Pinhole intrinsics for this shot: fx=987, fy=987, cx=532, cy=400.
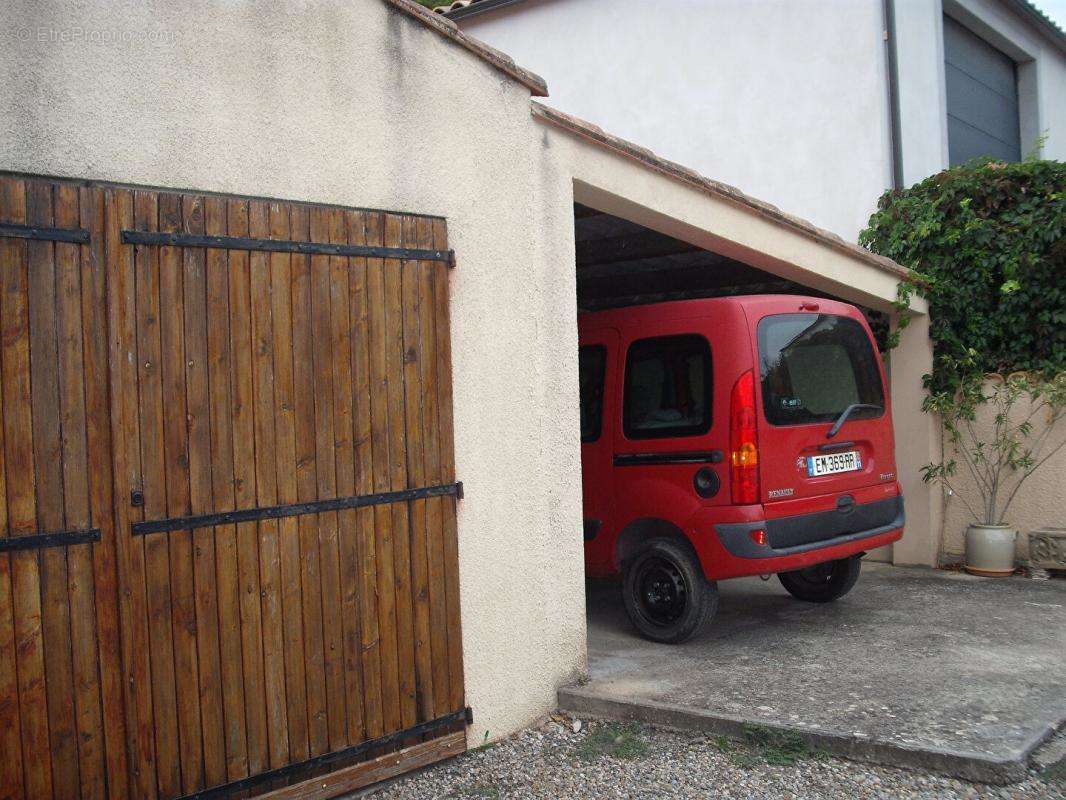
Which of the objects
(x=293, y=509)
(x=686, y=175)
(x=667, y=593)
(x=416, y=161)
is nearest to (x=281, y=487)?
(x=293, y=509)

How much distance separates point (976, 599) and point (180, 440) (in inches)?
234

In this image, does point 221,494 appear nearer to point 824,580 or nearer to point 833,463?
point 833,463

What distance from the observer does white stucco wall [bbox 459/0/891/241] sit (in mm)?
10500

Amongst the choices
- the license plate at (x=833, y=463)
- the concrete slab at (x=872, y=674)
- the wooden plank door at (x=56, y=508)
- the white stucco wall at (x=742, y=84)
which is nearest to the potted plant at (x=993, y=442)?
the concrete slab at (x=872, y=674)

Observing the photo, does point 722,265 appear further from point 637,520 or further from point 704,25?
point 704,25

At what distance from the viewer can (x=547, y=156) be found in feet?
17.4

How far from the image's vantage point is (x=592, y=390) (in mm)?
6781

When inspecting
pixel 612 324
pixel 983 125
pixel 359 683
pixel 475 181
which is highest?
pixel 983 125

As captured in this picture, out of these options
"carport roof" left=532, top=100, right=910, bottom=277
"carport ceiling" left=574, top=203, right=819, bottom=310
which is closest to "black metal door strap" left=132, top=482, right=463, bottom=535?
"carport roof" left=532, top=100, right=910, bottom=277

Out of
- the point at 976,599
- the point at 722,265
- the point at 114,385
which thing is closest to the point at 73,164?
the point at 114,385

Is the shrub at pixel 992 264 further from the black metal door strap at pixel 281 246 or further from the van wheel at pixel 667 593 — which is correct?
the black metal door strap at pixel 281 246

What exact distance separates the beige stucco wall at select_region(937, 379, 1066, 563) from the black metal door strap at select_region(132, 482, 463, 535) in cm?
579

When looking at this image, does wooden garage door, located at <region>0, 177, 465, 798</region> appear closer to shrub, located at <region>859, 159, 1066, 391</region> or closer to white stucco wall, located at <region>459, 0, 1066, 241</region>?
shrub, located at <region>859, 159, 1066, 391</region>

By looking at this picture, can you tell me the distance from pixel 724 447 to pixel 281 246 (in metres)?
2.97
